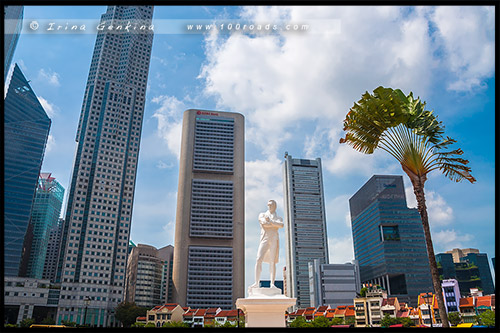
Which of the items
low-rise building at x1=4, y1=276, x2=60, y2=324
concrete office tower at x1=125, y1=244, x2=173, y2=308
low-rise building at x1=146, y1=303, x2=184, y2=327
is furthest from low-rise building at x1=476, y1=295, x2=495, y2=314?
low-rise building at x1=4, y1=276, x2=60, y2=324

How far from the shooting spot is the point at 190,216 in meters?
122

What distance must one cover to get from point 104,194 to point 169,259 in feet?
155

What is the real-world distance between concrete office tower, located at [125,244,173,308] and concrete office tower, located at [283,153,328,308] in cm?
5477

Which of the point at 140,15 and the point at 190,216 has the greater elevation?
the point at 140,15

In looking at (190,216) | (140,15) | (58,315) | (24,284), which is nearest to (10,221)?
(24,284)

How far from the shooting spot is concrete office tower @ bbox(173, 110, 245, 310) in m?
115

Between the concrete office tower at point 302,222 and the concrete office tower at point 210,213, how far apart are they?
37504mm

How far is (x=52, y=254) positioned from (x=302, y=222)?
317 feet

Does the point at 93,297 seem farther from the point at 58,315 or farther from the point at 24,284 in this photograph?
the point at 24,284

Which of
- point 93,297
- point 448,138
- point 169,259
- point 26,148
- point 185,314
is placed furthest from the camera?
point 169,259

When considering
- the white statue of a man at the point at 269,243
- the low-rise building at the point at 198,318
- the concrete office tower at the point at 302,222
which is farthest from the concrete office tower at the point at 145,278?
the white statue of a man at the point at 269,243

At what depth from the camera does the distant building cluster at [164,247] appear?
8538 cm

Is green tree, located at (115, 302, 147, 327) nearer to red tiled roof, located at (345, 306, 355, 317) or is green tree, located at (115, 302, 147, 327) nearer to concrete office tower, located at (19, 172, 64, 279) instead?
concrete office tower, located at (19, 172, 64, 279)

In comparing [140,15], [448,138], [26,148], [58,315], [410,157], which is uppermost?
[140,15]
